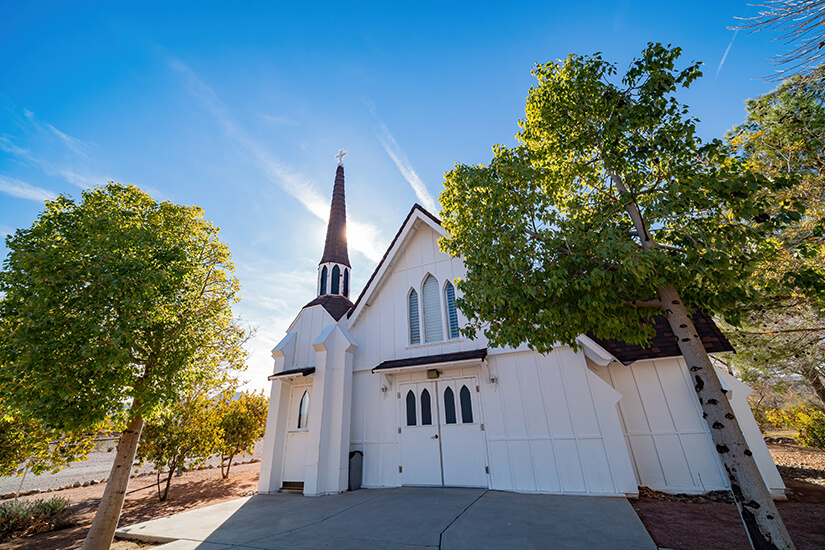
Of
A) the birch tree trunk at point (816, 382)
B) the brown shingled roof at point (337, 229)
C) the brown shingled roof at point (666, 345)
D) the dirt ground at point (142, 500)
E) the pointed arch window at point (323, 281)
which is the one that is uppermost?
the brown shingled roof at point (337, 229)

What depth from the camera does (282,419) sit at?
37.9 feet

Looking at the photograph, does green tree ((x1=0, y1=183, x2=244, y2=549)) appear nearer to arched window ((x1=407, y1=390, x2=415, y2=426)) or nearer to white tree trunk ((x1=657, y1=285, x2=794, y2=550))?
arched window ((x1=407, y1=390, x2=415, y2=426))

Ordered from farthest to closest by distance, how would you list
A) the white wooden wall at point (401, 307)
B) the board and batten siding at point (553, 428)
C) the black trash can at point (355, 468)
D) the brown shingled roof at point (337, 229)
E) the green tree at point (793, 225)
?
1. the brown shingled roof at point (337, 229)
2. the white wooden wall at point (401, 307)
3. the black trash can at point (355, 468)
4. the board and batten siding at point (553, 428)
5. the green tree at point (793, 225)

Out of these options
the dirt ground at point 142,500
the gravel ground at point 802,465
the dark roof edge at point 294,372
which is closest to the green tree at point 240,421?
the dirt ground at point 142,500

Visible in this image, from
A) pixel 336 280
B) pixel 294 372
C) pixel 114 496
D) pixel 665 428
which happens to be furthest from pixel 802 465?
pixel 114 496

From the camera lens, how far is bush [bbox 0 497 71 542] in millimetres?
8049

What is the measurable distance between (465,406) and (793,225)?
952cm

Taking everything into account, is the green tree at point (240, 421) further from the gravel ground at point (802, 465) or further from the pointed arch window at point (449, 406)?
the gravel ground at point (802, 465)

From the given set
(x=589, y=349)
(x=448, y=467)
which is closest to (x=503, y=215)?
(x=589, y=349)

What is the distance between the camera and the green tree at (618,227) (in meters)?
4.48

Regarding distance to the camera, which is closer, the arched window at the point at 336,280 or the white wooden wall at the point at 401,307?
the white wooden wall at the point at 401,307

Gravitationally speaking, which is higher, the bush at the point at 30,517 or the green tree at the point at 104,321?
the green tree at the point at 104,321

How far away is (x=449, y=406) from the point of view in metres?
9.88

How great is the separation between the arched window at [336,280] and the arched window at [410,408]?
23.3 feet
